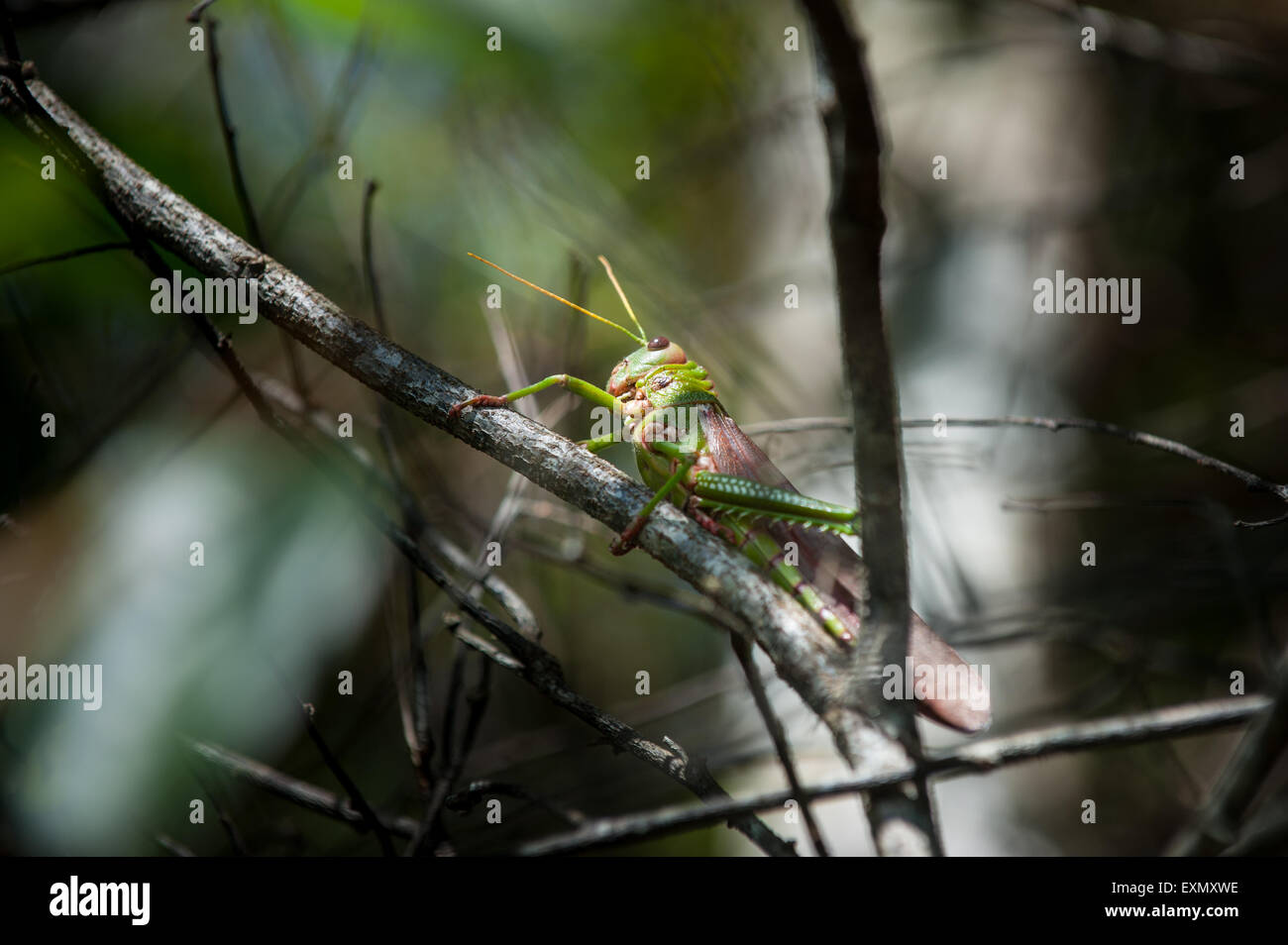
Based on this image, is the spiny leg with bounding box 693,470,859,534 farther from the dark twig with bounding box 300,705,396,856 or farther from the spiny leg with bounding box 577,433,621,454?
the dark twig with bounding box 300,705,396,856

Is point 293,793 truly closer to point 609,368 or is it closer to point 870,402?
point 870,402

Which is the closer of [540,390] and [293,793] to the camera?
[293,793]

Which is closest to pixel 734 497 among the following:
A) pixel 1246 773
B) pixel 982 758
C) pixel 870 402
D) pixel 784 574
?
pixel 784 574

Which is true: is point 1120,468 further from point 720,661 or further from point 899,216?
point 720,661

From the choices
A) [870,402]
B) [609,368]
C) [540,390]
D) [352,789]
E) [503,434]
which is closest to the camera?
[870,402]

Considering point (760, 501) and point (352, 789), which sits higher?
point (760, 501)

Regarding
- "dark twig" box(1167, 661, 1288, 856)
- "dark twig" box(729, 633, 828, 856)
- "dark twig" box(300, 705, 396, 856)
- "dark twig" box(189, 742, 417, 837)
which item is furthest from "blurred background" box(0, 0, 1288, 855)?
"dark twig" box(729, 633, 828, 856)

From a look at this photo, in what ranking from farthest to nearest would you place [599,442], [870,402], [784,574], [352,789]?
[599,442]
[784,574]
[352,789]
[870,402]

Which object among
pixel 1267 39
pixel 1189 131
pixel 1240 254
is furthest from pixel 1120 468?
pixel 1267 39

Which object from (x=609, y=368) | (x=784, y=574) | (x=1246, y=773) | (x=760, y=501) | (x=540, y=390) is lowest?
(x=1246, y=773)
